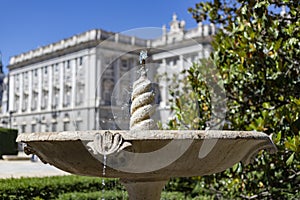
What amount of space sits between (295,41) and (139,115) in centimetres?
246

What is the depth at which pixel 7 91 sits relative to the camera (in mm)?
65062

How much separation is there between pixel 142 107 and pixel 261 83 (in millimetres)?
2367

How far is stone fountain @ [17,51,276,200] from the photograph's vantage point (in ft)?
8.72

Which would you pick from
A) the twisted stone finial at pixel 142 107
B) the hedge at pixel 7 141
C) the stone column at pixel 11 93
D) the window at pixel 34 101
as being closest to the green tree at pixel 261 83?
the twisted stone finial at pixel 142 107

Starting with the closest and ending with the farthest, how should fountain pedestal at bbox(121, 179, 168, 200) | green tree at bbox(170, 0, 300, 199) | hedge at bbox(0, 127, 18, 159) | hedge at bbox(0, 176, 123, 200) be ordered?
fountain pedestal at bbox(121, 179, 168, 200), green tree at bbox(170, 0, 300, 199), hedge at bbox(0, 176, 123, 200), hedge at bbox(0, 127, 18, 159)

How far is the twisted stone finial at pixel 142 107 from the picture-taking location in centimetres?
344

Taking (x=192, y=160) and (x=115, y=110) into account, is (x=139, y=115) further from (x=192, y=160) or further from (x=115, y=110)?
(x=115, y=110)

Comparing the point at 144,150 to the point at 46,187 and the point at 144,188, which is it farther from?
the point at 46,187

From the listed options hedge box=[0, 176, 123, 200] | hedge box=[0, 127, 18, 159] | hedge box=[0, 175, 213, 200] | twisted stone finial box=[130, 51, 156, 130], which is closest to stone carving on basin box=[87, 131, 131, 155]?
twisted stone finial box=[130, 51, 156, 130]

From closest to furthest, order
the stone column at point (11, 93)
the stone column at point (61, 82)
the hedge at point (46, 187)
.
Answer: the hedge at point (46, 187) → the stone column at point (61, 82) → the stone column at point (11, 93)

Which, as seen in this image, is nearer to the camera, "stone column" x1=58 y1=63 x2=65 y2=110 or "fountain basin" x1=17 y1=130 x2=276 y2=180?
"fountain basin" x1=17 y1=130 x2=276 y2=180

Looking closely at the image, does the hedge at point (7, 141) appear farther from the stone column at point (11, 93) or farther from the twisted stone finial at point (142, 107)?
the stone column at point (11, 93)

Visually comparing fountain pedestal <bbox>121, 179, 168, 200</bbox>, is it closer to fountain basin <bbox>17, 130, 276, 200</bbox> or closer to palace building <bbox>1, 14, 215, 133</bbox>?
fountain basin <bbox>17, 130, 276, 200</bbox>

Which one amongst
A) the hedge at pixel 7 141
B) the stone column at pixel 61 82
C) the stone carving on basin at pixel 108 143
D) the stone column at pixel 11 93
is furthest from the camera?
the stone column at pixel 11 93
